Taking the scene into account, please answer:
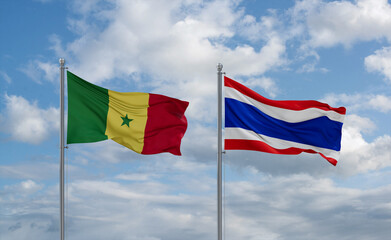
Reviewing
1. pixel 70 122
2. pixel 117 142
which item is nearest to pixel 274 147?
pixel 117 142

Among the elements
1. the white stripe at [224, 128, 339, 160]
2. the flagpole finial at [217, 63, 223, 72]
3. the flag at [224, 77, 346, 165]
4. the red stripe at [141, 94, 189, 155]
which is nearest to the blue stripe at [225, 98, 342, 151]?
the flag at [224, 77, 346, 165]

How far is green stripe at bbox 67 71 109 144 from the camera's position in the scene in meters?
22.1

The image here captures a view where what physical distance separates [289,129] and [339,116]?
2668mm

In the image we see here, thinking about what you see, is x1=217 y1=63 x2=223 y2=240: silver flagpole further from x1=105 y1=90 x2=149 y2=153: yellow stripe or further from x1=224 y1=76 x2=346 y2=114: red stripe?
x1=105 y1=90 x2=149 y2=153: yellow stripe

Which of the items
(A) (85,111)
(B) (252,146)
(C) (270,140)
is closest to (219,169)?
(B) (252,146)

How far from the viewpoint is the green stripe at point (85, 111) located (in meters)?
22.1

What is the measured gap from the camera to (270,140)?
23.3 m

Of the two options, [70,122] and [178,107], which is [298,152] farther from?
[70,122]

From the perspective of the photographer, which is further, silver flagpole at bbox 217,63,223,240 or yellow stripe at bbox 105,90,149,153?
yellow stripe at bbox 105,90,149,153

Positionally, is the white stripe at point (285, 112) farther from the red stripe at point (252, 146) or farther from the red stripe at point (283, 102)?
the red stripe at point (252, 146)

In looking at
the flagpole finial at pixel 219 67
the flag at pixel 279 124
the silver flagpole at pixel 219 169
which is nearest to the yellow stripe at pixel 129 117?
the silver flagpole at pixel 219 169

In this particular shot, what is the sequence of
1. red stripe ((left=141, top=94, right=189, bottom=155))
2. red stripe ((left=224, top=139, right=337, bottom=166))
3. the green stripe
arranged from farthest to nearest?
red stripe ((left=141, top=94, right=189, bottom=155)), red stripe ((left=224, top=139, right=337, bottom=166)), the green stripe

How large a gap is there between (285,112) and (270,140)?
59.2 inches

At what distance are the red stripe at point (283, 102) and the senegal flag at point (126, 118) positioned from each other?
85.5 inches
